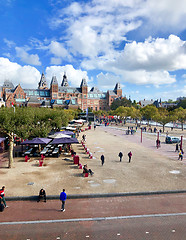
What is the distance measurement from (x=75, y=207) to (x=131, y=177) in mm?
6198

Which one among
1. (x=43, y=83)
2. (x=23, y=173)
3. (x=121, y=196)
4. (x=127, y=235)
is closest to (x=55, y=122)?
(x=23, y=173)

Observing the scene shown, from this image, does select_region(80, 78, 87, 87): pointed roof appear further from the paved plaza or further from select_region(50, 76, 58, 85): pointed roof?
the paved plaza

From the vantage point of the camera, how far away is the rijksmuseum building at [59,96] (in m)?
120

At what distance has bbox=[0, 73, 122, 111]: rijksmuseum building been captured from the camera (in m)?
120

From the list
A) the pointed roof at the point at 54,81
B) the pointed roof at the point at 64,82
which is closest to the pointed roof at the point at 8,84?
the pointed roof at the point at 54,81

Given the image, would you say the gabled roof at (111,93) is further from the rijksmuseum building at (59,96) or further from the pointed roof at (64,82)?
the pointed roof at (64,82)

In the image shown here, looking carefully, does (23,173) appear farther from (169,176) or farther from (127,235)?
(169,176)

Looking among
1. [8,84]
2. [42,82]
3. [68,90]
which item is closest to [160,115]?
[68,90]

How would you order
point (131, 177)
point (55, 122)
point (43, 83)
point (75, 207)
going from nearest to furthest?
point (75, 207) < point (131, 177) < point (55, 122) < point (43, 83)

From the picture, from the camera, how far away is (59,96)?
491ft

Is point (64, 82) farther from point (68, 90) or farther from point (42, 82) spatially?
point (42, 82)

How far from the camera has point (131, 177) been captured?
14.5 m

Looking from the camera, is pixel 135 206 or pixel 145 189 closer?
pixel 135 206

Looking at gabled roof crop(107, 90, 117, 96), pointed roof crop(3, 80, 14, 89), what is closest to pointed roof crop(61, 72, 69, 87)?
gabled roof crop(107, 90, 117, 96)
